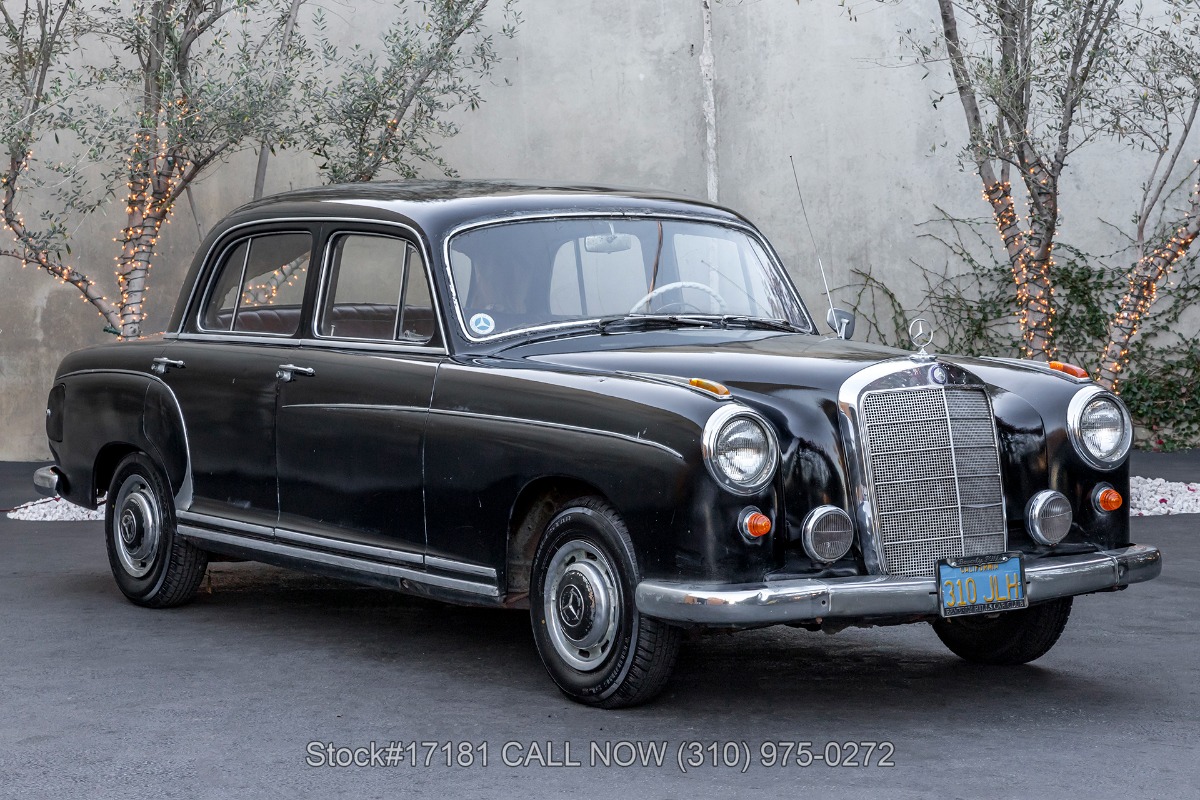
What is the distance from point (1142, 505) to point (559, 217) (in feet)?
19.3

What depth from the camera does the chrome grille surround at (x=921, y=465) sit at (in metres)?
4.71

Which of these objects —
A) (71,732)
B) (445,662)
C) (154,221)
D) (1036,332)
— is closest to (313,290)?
(445,662)

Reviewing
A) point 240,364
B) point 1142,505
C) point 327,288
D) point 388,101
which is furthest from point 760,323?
point 388,101

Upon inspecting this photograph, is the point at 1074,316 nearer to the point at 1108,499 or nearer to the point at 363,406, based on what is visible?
the point at 1108,499

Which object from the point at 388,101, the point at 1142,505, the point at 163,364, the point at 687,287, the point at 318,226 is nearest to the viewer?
the point at 687,287

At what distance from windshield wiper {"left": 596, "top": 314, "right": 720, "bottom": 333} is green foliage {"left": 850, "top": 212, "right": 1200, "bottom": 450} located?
752 centimetres

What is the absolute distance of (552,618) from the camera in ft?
16.5

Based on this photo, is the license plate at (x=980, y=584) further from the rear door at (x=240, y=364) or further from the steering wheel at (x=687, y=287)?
the rear door at (x=240, y=364)

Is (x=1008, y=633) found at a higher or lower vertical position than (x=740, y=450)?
lower

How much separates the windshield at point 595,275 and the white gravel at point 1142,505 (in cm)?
495

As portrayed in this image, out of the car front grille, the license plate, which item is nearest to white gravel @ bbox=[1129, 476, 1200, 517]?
the car front grille

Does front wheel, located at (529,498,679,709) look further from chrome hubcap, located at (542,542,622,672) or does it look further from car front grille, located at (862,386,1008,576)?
car front grille, located at (862,386,1008,576)

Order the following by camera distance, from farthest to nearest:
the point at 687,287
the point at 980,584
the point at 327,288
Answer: the point at 327,288, the point at 687,287, the point at 980,584

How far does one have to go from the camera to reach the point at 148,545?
6.83 meters
